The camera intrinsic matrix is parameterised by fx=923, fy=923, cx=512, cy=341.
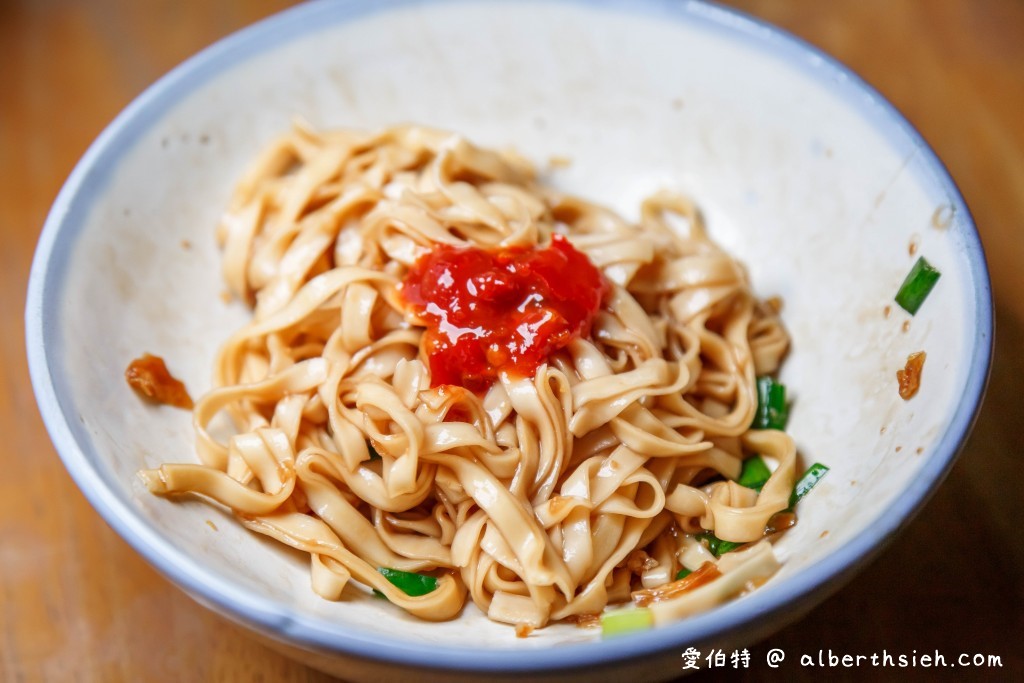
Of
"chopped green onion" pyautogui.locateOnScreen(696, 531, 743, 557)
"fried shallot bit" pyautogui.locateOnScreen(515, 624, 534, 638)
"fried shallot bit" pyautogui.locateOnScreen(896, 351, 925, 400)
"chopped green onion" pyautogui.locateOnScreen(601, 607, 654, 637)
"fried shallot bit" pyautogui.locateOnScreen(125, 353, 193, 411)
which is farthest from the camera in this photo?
"fried shallot bit" pyautogui.locateOnScreen(125, 353, 193, 411)

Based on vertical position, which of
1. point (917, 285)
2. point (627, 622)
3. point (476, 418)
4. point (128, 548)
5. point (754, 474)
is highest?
point (917, 285)

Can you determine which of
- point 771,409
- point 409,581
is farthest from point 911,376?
point 409,581

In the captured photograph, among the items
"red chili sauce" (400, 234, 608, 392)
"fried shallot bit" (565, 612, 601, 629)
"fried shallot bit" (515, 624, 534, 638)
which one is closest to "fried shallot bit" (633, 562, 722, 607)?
"fried shallot bit" (565, 612, 601, 629)

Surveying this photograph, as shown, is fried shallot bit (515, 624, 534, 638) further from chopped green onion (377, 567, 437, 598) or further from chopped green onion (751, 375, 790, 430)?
chopped green onion (751, 375, 790, 430)

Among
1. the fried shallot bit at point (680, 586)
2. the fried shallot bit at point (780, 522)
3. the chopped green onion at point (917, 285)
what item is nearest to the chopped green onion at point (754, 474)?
the fried shallot bit at point (780, 522)

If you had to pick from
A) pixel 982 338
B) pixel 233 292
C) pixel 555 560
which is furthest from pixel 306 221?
pixel 982 338

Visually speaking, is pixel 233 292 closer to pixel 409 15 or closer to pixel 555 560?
pixel 409 15

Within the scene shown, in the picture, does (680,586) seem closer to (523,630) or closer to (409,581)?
(523,630)
